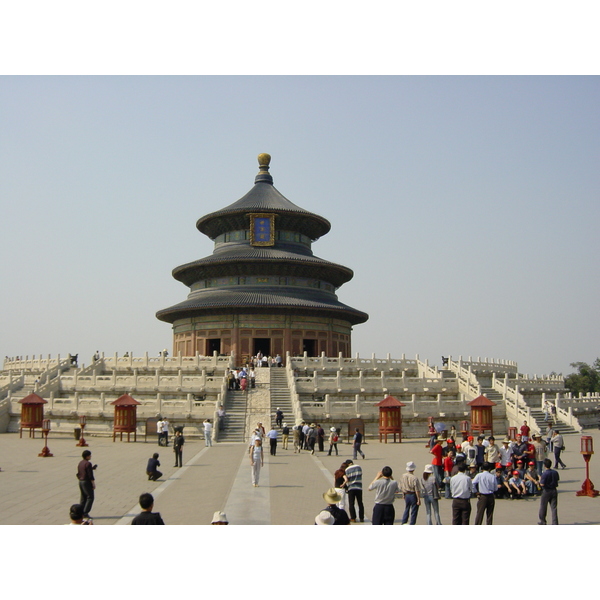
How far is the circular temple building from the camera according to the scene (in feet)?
163

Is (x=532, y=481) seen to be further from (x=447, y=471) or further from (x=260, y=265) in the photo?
(x=260, y=265)

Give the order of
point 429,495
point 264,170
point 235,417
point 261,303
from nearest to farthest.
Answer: point 429,495 < point 235,417 < point 261,303 < point 264,170

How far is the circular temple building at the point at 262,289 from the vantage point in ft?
163

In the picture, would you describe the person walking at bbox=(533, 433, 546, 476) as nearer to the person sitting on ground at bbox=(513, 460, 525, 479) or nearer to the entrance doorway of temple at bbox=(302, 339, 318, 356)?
the person sitting on ground at bbox=(513, 460, 525, 479)

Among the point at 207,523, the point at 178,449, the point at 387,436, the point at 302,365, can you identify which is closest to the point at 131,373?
the point at 302,365

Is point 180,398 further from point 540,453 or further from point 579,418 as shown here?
point 579,418

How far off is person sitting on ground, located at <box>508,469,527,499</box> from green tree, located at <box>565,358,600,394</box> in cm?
7107

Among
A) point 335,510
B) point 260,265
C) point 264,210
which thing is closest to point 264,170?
point 264,210

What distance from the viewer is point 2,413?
37.3m

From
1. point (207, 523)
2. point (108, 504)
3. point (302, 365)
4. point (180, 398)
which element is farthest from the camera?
point (302, 365)

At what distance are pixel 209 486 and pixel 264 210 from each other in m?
38.0

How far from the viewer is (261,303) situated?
159 ft

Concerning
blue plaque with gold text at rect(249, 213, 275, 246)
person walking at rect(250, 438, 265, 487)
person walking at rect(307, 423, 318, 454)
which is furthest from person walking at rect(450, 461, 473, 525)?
blue plaque with gold text at rect(249, 213, 275, 246)

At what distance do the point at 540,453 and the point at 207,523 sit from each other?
10224 mm
